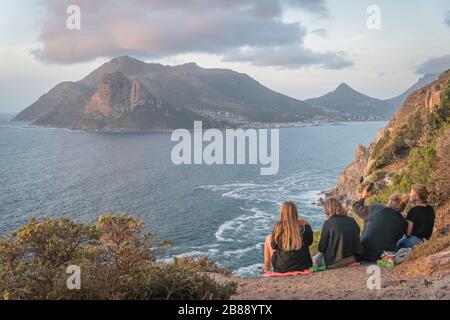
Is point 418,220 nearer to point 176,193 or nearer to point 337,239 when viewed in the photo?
point 337,239

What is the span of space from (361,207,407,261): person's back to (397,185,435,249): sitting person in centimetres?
27

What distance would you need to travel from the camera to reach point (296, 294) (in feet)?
25.3

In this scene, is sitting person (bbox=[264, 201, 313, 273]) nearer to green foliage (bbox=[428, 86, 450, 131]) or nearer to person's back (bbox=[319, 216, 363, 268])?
Answer: person's back (bbox=[319, 216, 363, 268])

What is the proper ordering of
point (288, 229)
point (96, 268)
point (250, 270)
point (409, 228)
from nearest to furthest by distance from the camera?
point (96, 268) → point (288, 229) → point (409, 228) → point (250, 270)

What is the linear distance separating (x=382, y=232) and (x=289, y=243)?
88.8 inches

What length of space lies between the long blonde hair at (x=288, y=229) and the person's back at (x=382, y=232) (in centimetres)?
183

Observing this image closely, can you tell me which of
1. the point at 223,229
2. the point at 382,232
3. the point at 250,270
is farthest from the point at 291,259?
the point at 223,229

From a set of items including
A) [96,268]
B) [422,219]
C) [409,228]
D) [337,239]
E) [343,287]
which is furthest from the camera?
[409,228]

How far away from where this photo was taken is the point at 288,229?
938cm

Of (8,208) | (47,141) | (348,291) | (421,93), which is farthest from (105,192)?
(47,141)

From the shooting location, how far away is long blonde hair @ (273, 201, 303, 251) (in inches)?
360

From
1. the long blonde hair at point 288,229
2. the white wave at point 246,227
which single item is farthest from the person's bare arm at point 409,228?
the white wave at point 246,227

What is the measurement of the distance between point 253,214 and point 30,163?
61.4 m

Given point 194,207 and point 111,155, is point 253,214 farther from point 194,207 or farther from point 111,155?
point 111,155
